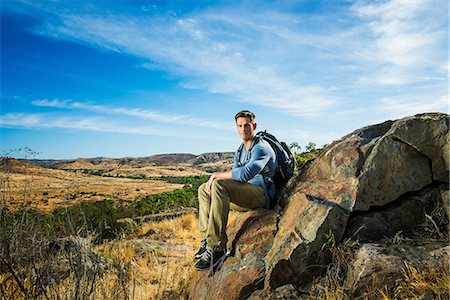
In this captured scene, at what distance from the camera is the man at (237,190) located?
16.0 ft

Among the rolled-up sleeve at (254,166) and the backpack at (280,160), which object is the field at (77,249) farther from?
the backpack at (280,160)

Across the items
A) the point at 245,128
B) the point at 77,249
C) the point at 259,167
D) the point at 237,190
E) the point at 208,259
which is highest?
the point at 245,128

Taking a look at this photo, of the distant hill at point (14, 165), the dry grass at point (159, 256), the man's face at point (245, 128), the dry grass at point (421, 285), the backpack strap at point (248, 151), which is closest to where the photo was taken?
the dry grass at point (421, 285)

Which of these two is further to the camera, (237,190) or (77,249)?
(237,190)

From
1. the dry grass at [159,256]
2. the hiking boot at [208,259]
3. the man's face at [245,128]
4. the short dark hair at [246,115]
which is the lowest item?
the dry grass at [159,256]

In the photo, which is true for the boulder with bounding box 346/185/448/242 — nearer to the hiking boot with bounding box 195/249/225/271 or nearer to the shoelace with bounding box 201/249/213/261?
the hiking boot with bounding box 195/249/225/271

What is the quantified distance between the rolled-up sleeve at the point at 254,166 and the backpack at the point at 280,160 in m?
0.30

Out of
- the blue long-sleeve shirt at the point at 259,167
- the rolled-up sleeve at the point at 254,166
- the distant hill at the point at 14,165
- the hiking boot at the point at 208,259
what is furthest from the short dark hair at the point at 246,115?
the distant hill at the point at 14,165

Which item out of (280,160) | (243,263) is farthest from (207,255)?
(280,160)

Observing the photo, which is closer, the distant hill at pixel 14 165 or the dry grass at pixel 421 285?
the dry grass at pixel 421 285

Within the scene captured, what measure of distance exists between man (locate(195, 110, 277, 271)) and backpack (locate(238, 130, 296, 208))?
0.54 feet

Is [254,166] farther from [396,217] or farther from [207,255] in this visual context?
[396,217]

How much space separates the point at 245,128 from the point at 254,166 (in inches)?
29.0

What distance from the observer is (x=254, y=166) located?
17.2 ft
